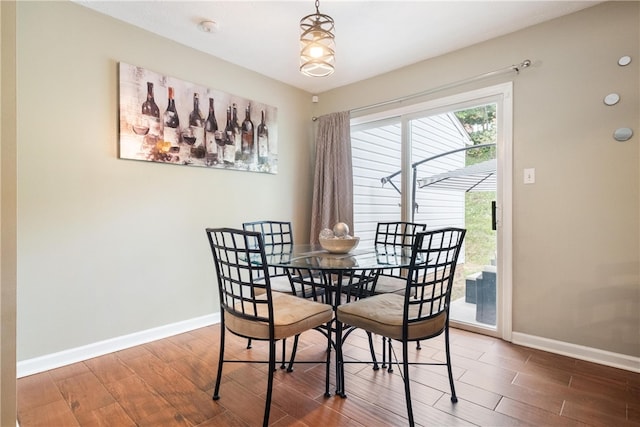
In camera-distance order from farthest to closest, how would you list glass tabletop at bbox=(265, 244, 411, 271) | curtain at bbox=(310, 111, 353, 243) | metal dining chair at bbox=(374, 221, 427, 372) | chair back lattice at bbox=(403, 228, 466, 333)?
curtain at bbox=(310, 111, 353, 243) → metal dining chair at bbox=(374, 221, 427, 372) → glass tabletop at bbox=(265, 244, 411, 271) → chair back lattice at bbox=(403, 228, 466, 333)

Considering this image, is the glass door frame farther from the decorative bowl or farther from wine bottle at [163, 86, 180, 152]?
wine bottle at [163, 86, 180, 152]

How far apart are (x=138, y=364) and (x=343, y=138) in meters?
2.74

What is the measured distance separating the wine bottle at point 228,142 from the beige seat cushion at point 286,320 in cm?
168

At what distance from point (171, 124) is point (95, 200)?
2.74ft

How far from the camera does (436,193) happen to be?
3180 millimetres

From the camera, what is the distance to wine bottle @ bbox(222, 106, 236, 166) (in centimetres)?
313

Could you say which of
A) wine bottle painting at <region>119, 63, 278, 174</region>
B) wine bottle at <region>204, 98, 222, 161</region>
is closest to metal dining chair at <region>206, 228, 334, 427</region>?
wine bottle painting at <region>119, 63, 278, 174</region>

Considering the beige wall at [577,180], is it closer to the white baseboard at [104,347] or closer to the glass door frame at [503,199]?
the glass door frame at [503,199]

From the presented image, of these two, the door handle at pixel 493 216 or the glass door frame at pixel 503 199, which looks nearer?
the glass door frame at pixel 503 199

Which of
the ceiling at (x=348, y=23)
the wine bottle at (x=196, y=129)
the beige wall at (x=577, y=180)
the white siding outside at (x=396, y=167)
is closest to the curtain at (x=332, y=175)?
the white siding outside at (x=396, y=167)

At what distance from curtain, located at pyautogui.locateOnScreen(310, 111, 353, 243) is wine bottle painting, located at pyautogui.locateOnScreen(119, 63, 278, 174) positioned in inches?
21.4

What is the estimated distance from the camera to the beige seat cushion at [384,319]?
165 cm

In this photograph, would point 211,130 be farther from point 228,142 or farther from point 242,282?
point 242,282

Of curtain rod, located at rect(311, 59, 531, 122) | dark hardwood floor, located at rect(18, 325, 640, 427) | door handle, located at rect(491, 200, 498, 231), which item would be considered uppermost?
curtain rod, located at rect(311, 59, 531, 122)
